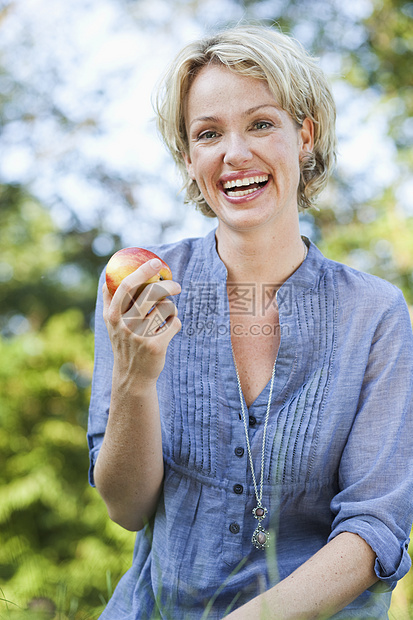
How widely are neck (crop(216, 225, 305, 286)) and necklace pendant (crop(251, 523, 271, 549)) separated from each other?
2.08 ft

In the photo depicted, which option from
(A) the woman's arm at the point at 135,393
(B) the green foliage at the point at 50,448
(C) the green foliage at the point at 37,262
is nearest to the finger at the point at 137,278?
(A) the woman's arm at the point at 135,393

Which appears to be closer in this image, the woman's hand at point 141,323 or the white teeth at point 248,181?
the woman's hand at point 141,323

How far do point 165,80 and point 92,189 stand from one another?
449 centimetres

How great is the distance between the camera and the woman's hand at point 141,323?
4.19ft

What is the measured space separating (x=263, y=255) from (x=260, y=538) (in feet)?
2.34

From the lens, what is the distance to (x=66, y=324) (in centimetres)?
532

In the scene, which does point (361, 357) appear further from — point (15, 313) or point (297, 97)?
point (15, 313)

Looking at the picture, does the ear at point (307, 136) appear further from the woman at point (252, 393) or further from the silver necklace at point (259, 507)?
the silver necklace at point (259, 507)

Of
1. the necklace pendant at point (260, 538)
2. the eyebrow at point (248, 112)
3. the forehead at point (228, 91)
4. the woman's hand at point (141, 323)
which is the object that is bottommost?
the necklace pendant at point (260, 538)

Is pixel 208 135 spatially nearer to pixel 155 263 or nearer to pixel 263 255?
pixel 263 255

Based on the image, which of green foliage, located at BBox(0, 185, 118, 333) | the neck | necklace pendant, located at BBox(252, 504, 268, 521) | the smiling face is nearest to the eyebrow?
the smiling face

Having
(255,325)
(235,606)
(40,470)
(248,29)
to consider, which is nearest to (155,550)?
(235,606)

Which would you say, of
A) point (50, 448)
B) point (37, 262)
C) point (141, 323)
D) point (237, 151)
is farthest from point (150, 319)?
point (37, 262)

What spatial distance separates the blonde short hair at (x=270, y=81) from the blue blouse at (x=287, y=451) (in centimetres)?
45
